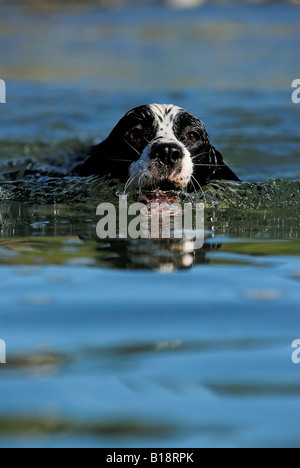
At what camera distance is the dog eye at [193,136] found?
6.07 m

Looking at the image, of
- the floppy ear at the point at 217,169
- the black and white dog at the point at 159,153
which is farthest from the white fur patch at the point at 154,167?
the floppy ear at the point at 217,169

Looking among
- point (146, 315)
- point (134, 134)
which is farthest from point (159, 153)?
point (146, 315)

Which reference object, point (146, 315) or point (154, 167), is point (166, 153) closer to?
point (154, 167)

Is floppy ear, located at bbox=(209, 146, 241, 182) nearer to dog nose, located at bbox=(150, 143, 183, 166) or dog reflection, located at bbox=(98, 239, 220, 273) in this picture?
dog nose, located at bbox=(150, 143, 183, 166)

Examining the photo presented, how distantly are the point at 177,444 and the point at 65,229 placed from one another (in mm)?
2953

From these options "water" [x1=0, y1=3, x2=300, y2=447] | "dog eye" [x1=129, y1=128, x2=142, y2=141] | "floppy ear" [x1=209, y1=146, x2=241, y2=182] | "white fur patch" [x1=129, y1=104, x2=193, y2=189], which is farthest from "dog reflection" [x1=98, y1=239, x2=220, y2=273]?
"floppy ear" [x1=209, y1=146, x2=241, y2=182]

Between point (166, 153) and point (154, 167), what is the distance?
0.13 m

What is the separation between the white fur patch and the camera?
5648mm

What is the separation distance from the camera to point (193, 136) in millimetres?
6105

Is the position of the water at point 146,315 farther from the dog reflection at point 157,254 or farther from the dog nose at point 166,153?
the dog nose at point 166,153

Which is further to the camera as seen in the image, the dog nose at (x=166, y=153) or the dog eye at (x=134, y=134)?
the dog eye at (x=134, y=134)

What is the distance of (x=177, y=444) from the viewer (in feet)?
6.55

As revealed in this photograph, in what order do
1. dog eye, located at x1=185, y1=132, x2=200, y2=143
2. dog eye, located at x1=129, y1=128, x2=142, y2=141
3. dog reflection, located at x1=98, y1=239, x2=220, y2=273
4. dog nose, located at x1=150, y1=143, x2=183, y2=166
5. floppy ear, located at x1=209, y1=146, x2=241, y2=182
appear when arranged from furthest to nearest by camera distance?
floppy ear, located at x1=209, y1=146, x2=241, y2=182, dog eye, located at x1=185, y1=132, x2=200, y2=143, dog eye, located at x1=129, y1=128, x2=142, y2=141, dog nose, located at x1=150, y1=143, x2=183, y2=166, dog reflection, located at x1=98, y1=239, x2=220, y2=273

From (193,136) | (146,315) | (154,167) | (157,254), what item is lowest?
(146,315)
